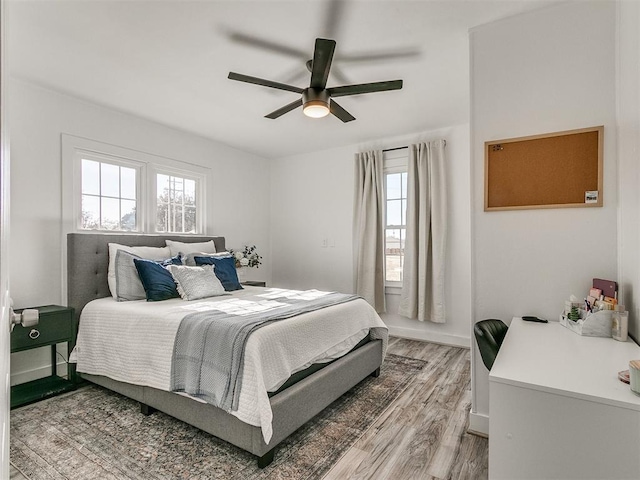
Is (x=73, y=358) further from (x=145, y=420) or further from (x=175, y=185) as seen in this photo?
(x=175, y=185)

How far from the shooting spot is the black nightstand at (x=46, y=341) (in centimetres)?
254

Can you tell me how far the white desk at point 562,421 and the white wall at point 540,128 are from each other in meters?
0.82

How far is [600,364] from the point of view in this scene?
1285 mm

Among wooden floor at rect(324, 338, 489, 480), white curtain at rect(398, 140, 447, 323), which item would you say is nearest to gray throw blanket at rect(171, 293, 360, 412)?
wooden floor at rect(324, 338, 489, 480)

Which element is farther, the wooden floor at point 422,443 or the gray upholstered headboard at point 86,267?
the gray upholstered headboard at point 86,267

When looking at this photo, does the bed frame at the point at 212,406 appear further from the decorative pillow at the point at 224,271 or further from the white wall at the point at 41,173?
the decorative pillow at the point at 224,271

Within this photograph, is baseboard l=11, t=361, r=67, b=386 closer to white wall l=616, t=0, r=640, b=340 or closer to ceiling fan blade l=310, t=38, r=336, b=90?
ceiling fan blade l=310, t=38, r=336, b=90

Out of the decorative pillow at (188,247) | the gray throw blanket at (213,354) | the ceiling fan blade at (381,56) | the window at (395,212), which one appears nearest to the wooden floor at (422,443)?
the gray throw blanket at (213,354)

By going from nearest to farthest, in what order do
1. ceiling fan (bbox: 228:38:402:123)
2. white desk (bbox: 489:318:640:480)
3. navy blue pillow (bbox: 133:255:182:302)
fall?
white desk (bbox: 489:318:640:480)
ceiling fan (bbox: 228:38:402:123)
navy blue pillow (bbox: 133:255:182:302)

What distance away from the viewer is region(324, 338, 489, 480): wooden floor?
1826mm

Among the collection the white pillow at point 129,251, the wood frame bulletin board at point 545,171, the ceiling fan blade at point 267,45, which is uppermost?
the ceiling fan blade at point 267,45

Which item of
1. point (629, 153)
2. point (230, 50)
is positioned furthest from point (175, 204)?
point (629, 153)

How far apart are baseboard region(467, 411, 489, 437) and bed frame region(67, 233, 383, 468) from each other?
2.86 ft

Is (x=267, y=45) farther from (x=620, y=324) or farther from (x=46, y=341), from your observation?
(x=46, y=341)
